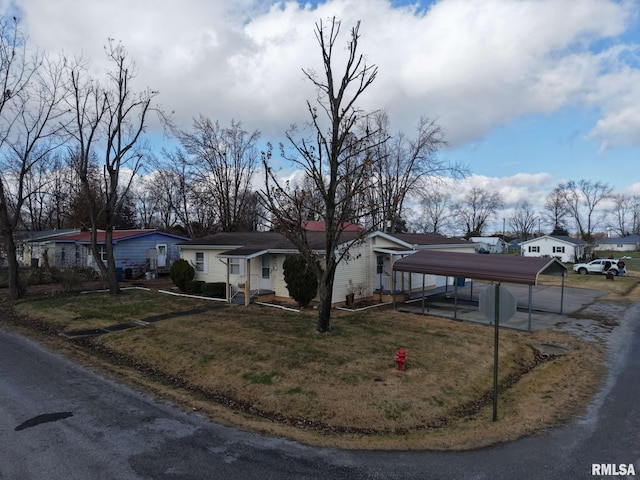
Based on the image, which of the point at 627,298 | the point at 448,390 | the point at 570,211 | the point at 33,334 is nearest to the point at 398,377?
the point at 448,390

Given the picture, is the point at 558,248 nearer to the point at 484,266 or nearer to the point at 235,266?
the point at 484,266

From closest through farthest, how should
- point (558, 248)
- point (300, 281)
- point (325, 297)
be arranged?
1. point (325, 297)
2. point (300, 281)
3. point (558, 248)

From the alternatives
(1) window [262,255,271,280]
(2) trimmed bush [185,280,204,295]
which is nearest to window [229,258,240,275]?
(1) window [262,255,271,280]

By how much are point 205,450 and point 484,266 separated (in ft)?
42.9

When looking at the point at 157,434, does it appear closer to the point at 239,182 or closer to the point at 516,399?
the point at 516,399

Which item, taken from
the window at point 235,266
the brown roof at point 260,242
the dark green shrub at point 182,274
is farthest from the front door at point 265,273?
the dark green shrub at point 182,274

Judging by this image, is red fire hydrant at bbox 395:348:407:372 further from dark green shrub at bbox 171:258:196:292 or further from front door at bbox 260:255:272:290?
dark green shrub at bbox 171:258:196:292

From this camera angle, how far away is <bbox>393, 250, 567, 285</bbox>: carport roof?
Result: 14602 millimetres

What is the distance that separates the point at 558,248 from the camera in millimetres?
53719

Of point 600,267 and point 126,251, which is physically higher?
point 126,251

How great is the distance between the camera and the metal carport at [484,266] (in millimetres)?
14578

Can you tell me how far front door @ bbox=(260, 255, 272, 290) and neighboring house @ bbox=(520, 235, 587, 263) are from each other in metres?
43.1

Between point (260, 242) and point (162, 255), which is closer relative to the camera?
point (260, 242)

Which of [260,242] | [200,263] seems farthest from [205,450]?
[200,263]
